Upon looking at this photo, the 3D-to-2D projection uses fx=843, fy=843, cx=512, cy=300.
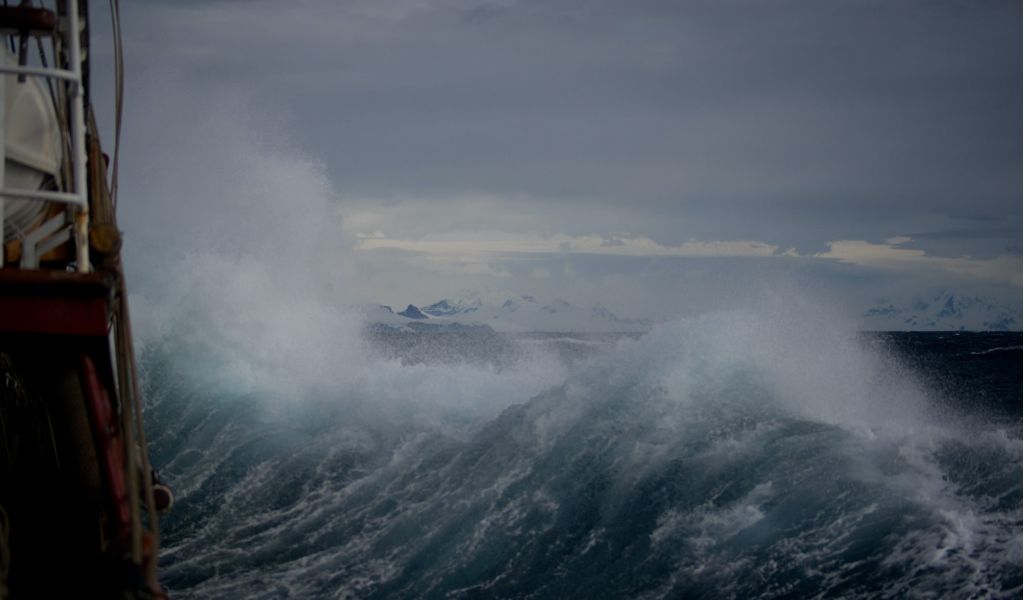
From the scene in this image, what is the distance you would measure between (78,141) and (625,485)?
320 inches

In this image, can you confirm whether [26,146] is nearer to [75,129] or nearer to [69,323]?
[75,129]

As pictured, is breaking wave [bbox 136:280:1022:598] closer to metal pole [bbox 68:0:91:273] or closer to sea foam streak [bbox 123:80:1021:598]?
sea foam streak [bbox 123:80:1021:598]

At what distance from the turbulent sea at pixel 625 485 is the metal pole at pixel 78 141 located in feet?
20.2

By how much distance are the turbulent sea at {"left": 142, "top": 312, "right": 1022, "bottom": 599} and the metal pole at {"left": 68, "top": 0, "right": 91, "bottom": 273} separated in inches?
242

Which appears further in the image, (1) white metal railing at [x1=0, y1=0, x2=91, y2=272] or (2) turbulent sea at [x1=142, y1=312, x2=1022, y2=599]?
(2) turbulent sea at [x1=142, y1=312, x2=1022, y2=599]

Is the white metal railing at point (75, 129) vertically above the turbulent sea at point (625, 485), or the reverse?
the white metal railing at point (75, 129)

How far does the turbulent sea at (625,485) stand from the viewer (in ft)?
28.4

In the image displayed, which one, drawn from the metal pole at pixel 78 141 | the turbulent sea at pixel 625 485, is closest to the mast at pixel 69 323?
the metal pole at pixel 78 141

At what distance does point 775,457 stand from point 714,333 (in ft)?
10.9

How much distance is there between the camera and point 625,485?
1077 centimetres

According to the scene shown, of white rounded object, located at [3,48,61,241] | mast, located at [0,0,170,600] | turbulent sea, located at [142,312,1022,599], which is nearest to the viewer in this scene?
mast, located at [0,0,170,600]

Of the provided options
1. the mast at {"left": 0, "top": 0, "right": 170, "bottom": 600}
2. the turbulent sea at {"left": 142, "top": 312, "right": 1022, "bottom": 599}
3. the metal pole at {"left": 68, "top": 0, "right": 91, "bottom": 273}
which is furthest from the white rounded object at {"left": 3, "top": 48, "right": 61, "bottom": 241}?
the turbulent sea at {"left": 142, "top": 312, "right": 1022, "bottom": 599}

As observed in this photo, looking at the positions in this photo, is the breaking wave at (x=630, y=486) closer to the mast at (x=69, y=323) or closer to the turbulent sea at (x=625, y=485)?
the turbulent sea at (x=625, y=485)

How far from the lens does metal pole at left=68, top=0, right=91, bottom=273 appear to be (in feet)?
13.8
